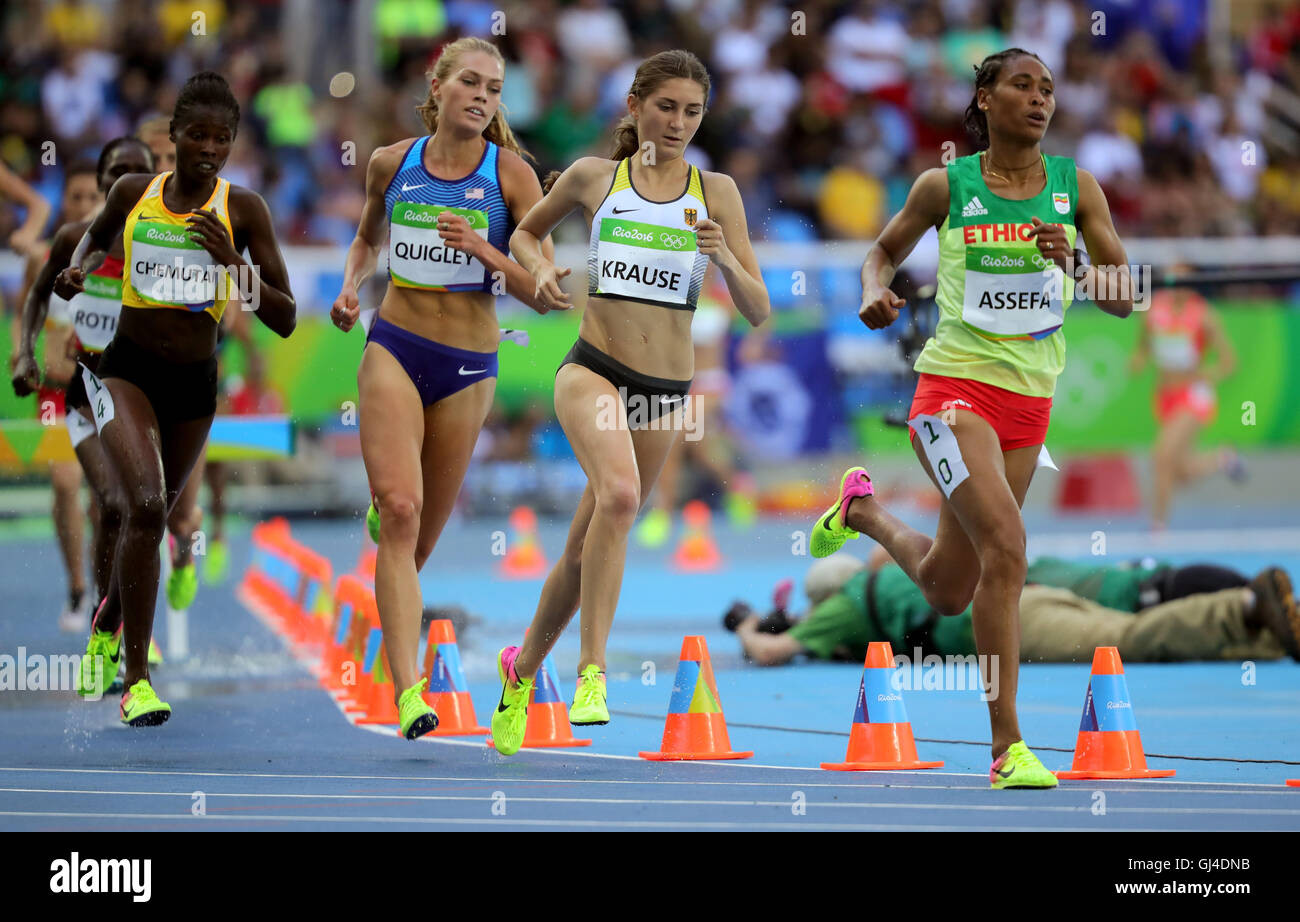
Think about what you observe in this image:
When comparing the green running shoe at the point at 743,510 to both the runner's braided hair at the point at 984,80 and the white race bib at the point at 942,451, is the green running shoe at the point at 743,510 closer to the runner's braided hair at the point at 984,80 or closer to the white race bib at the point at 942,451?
the runner's braided hair at the point at 984,80

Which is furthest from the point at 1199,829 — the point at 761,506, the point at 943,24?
the point at 943,24

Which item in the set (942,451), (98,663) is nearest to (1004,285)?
(942,451)

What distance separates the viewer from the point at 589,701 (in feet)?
24.1

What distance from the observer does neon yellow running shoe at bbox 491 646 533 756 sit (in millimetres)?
7598

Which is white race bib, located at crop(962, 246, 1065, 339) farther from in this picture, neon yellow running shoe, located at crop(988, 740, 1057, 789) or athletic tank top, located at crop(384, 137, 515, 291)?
athletic tank top, located at crop(384, 137, 515, 291)

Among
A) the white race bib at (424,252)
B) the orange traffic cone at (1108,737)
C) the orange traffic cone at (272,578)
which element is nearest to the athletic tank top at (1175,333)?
the orange traffic cone at (272,578)

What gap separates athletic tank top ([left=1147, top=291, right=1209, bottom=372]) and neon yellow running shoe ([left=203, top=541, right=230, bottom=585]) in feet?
→ 30.4

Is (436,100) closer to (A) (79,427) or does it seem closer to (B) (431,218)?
(B) (431,218)

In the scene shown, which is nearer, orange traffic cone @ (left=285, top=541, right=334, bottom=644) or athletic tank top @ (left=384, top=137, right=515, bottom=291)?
athletic tank top @ (left=384, top=137, right=515, bottom=291)

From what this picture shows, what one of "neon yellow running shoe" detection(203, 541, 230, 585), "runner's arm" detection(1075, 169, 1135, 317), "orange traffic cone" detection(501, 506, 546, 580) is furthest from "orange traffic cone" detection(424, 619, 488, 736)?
"orange traffic cone" detection(501, 506, 546, 580)

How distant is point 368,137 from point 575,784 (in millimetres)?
15935

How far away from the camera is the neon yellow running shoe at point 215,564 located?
15.2 metres

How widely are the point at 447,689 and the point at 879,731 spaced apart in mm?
2097
